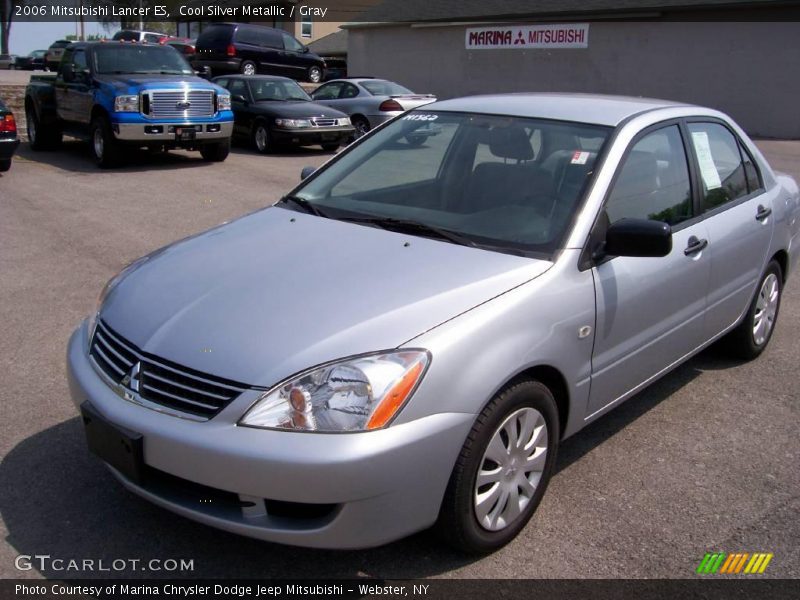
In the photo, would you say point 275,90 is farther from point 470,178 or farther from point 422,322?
point 422,322

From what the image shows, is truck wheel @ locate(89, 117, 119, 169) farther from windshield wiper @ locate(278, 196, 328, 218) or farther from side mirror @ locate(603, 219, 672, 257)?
side mirror @ locate(603, 219, 672, 257)

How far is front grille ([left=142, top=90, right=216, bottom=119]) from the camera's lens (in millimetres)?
12953

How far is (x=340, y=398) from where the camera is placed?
2.82 metres

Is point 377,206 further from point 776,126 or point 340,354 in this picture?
point 776,126

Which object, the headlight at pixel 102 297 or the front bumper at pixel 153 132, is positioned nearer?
the headlight at pixel 102 297

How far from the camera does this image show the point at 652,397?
488 centimetres

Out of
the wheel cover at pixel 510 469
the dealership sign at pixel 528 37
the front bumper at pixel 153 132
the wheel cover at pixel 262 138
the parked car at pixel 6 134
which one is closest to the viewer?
the wheel cover at pixel 510 469

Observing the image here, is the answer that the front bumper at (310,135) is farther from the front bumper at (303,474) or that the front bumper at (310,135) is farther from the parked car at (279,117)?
the front bumper at (303,474)

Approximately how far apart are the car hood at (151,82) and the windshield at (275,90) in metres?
2.74

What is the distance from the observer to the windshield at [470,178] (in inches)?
149

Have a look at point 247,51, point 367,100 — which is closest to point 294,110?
point 367,100

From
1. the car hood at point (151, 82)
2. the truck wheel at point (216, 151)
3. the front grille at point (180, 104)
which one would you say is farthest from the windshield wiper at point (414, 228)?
the truck wheel at point (216, 151)

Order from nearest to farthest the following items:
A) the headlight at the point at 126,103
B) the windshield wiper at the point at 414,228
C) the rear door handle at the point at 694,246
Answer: the windshield wiper at the point at 414,228, the rear door handle at the point at 694,246, the headlight at the point at 126,103

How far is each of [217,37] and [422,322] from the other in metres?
26.0
